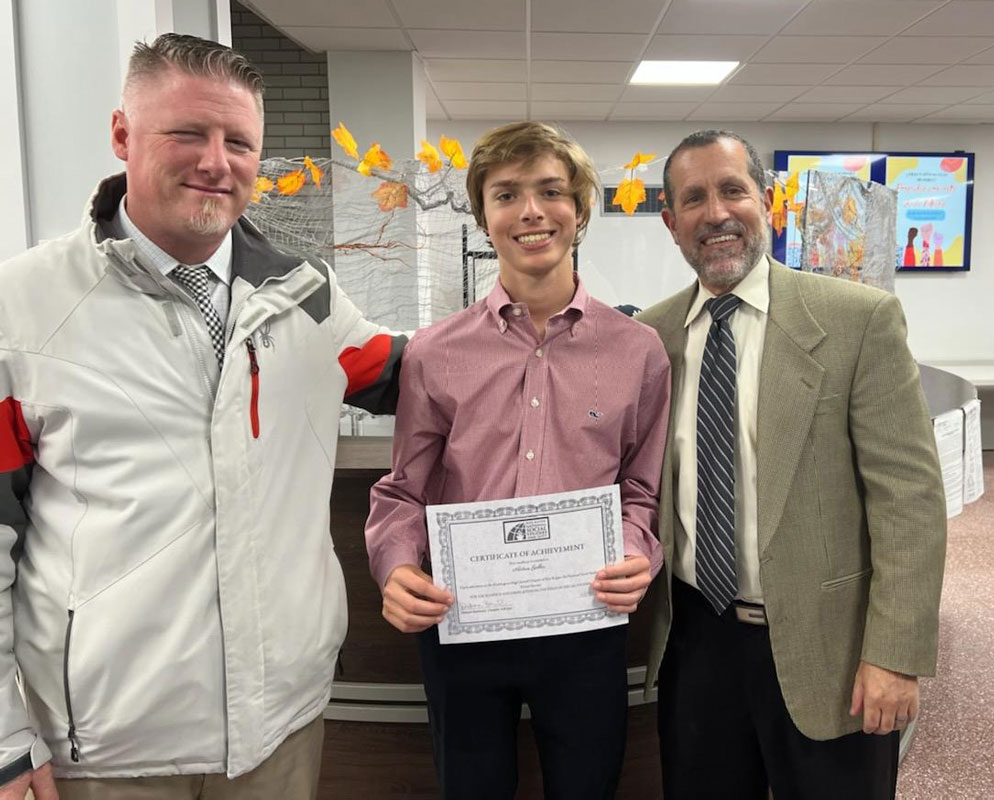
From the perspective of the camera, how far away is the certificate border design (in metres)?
1.25

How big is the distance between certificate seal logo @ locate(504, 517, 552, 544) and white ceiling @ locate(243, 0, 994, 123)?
3.91 m

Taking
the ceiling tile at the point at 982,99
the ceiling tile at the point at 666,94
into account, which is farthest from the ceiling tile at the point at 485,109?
the ceiling tile at the point at 982,99

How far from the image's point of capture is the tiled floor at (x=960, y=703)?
2439 millimetres

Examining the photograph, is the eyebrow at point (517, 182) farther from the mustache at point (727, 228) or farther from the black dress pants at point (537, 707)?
the black dress pants at point (537, 707)

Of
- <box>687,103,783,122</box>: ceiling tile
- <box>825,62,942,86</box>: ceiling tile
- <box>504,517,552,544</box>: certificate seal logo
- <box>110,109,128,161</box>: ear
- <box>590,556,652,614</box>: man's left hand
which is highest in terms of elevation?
<box>687,103,783,122</box>: ceiling tile

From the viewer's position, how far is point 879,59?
17.8 ft

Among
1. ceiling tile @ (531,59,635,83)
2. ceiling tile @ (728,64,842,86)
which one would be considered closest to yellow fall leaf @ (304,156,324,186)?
ceiling tile @ (531,59,635,83)

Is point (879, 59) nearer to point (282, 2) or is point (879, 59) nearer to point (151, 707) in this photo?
point (282, 2)

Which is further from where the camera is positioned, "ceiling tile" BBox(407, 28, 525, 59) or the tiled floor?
"ceiling tile" BBox(407, 28, 525, 59)

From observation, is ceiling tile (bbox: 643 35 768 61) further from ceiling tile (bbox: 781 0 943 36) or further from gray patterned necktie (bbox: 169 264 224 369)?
gray patterned necktie (bbox: 169 264 224 369)

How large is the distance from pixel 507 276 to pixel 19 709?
101 centimetres

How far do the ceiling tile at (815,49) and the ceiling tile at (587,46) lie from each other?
931 mm

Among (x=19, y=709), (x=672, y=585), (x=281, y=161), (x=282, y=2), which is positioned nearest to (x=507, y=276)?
(x=672, y=585)

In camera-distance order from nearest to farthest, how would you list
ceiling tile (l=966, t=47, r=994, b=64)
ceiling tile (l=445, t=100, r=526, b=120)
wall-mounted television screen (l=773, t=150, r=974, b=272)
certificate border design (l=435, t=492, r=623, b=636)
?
certificate border design (l=435, t=492, r=623, b=636) < ceiling tile (l=966, t=47, r=994, b=64) < ceiling tile (l=445, t=100, r=526, b=120) < wall-mounted television screen (l=773, t=150, r=974, b=272)
